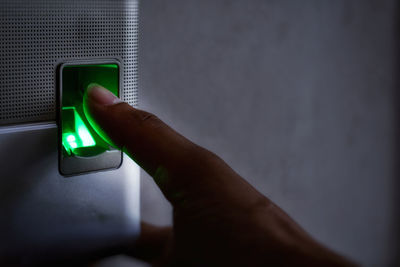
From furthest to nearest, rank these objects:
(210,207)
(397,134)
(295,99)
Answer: (397,134), (295,99), (210,207)

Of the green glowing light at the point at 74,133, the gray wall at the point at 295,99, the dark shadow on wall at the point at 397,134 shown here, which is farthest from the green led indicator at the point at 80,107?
the dark shadow on wall at the point at 397,134

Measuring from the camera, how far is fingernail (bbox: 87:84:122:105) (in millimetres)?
682

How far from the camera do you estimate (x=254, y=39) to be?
101 cm

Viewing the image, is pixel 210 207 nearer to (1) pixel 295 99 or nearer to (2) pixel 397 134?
(1) pixel 295 99

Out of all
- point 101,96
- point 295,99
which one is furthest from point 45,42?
point 295,99

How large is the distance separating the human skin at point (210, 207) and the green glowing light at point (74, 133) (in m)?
0.07

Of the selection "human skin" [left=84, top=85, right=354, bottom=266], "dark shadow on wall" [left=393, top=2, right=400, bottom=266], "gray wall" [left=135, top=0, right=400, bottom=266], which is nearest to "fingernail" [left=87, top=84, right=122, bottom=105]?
"human skin" [left=84, top=85, right=354, bottom=266]

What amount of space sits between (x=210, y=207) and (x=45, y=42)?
0.96ft

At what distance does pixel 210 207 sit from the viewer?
64 centimetres

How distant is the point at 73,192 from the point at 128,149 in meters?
0.11

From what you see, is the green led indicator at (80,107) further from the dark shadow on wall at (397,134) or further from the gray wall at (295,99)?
the dark shadow on wall at (397,134)

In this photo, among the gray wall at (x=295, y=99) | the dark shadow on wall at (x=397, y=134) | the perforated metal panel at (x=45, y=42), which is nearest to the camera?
the perforated metal panel at (x=45, y=42)

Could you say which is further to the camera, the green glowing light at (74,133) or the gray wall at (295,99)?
the gray wall at (295,99)

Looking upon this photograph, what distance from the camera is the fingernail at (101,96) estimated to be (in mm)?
682
